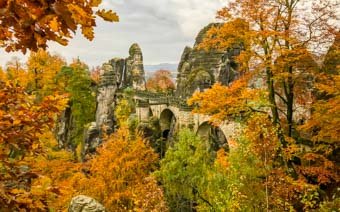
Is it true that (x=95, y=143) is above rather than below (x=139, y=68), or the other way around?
below

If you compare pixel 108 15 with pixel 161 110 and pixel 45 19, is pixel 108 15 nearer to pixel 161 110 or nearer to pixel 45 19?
pixel 45 19

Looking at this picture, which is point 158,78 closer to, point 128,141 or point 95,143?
point 95,143

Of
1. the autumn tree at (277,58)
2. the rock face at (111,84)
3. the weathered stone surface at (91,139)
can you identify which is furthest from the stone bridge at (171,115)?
the autumn tree at (277,58)

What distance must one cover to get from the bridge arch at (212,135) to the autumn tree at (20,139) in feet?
81.7

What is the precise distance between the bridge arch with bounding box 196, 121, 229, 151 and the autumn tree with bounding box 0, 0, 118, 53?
26.4m

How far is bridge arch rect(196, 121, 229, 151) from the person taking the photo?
29.6 m

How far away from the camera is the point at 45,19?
2.09m

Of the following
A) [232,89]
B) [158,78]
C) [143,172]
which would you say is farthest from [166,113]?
[158,78]

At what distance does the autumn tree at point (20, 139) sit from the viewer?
10.4 ft

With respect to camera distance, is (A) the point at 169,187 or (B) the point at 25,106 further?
(A) the point at 169,187

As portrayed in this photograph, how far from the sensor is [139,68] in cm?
4316

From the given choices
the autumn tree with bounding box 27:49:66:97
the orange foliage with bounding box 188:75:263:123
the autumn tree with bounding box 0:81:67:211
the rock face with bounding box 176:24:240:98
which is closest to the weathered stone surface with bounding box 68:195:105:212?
the autumn tree with bounding box 0:81:67:211

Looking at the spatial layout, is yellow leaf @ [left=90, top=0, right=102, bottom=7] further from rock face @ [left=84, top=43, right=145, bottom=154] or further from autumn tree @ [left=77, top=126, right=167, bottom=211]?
rock face @ [left=84, top=43, right=145, bottom=154]

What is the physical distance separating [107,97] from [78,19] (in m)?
37.6
